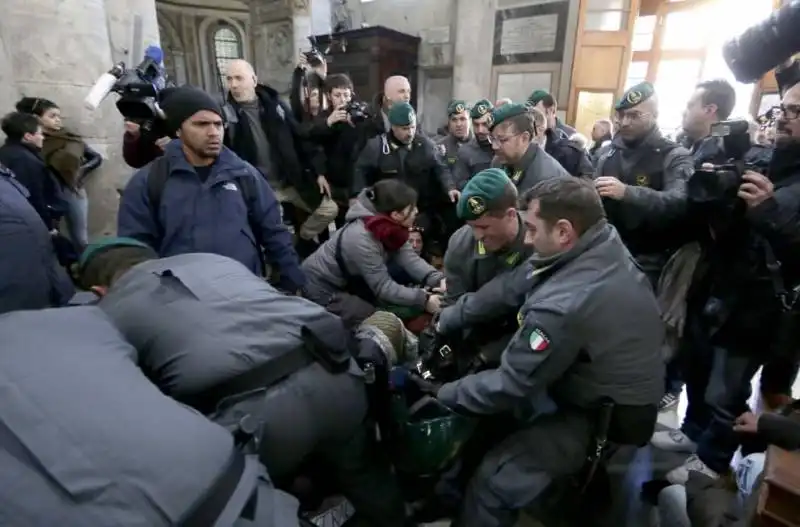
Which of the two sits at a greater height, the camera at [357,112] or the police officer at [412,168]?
the camera at [357,112]

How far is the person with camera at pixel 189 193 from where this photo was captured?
195 centimetres

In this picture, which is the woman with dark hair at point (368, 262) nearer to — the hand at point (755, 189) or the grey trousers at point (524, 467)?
the grey trousers at point (524, 467)

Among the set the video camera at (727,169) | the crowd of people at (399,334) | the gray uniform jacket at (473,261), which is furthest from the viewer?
the gray uniform jacket at (473,261)

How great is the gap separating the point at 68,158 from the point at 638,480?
14.4ft

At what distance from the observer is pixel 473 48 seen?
7512 mm

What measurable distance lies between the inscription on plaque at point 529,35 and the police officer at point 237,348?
22.0 feet

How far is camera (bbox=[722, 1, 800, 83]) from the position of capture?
1705 mm

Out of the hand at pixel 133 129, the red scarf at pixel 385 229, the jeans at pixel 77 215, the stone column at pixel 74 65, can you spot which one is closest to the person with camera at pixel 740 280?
the red scarf at pixel 385 229

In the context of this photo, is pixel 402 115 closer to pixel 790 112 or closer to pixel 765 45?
pixel 765 45

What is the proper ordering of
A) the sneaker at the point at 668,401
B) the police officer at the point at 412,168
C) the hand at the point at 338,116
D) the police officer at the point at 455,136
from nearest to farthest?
the sneaker at the point at 668,401 < the police officer at the point at 412,168 < the hand at the point at 338,116 < the police officer at the point at 455,136

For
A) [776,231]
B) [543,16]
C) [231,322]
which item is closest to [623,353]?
[776,231]

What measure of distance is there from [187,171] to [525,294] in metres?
1.49

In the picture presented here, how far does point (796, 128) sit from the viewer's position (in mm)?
1623

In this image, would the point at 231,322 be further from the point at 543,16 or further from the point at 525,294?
the point at 543,16
